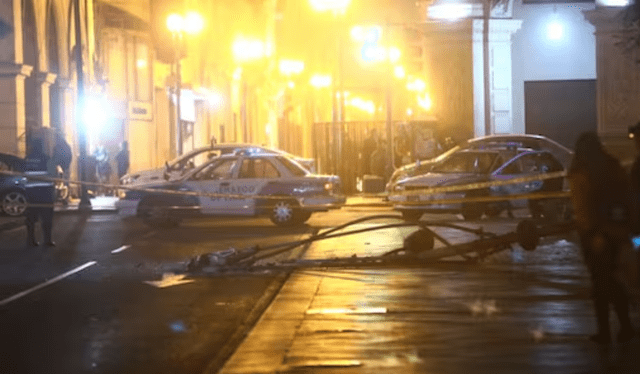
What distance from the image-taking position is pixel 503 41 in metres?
41.5

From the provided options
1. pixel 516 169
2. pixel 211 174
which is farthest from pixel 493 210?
pixel 211 174

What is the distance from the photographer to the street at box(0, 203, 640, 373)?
10.5 meters

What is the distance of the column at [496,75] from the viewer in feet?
136

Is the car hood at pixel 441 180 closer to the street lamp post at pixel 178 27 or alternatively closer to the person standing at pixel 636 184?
the street lamp post at pixel 178 27

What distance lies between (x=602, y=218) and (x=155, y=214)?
17744mm

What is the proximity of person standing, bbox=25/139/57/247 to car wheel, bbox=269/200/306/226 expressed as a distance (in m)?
5.52

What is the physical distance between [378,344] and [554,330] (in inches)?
67.0

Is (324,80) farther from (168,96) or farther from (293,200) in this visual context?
(293,200)

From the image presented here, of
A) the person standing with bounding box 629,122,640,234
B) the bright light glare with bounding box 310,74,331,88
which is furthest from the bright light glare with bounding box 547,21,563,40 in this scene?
the person standing with bounding box 629,122,640,234

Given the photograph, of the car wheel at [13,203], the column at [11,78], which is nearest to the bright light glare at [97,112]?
the column at [11,78]

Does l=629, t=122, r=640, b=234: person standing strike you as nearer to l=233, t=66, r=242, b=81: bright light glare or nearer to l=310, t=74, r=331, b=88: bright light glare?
l=310, t=74, r=331, b=88: bright light glare

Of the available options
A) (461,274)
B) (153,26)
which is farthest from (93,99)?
(461,274)

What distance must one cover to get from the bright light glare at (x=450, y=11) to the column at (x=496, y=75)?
47 cm

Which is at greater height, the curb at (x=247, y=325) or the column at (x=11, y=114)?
the column at (x=11, y=114)
